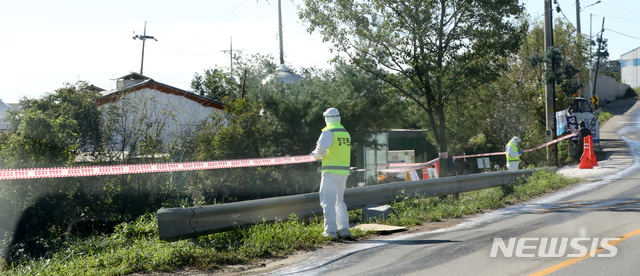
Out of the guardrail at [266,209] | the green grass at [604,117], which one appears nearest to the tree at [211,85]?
the green grass at [604,117]

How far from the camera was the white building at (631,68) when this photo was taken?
258 feet

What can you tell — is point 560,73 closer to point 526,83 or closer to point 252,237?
point 526,83

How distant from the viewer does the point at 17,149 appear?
966 cm

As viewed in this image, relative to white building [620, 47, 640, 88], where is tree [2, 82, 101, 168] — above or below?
below

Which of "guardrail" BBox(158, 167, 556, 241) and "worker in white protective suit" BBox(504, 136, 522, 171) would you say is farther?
"worker in white protective suit" BBox(504, 136, 522, 171)

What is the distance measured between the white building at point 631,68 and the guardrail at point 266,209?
78007 mm

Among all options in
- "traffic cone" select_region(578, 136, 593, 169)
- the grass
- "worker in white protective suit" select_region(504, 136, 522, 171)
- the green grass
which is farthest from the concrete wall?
the grass

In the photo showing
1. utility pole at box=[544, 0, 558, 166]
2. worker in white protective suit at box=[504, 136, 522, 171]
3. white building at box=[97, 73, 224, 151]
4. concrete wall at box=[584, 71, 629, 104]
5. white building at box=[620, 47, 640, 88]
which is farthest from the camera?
white building at box=[620, 47, 640, 88]

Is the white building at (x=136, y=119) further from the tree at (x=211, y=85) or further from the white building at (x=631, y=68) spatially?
the white building at (x=631, y=68)

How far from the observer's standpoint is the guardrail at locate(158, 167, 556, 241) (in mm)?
7160

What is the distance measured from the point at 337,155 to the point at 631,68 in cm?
8403

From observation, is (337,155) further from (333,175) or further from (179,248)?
(179,248)

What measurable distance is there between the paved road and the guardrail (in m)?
1.22

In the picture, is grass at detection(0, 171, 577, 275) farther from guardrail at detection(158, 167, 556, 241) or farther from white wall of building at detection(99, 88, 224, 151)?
white wall of building at detection(99, 88, 224, 151)
